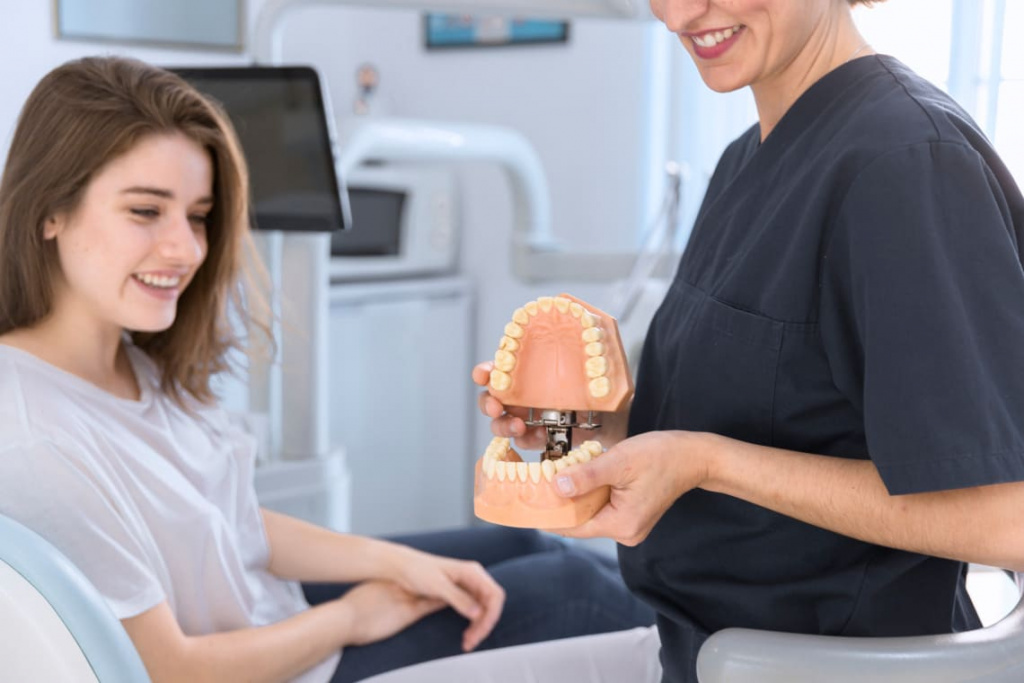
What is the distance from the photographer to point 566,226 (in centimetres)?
290

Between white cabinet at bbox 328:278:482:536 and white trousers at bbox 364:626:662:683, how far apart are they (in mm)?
1624

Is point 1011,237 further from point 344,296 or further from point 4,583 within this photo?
point 344,296

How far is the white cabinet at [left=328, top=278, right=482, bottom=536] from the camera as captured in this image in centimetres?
277

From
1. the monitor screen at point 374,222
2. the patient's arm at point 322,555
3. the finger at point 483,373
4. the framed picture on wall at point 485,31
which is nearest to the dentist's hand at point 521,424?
the finger at point 483,373

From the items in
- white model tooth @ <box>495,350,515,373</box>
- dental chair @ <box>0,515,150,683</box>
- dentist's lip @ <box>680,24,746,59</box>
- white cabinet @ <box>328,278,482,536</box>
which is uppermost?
dentist's lip @ <box>680,24,746,59</box>

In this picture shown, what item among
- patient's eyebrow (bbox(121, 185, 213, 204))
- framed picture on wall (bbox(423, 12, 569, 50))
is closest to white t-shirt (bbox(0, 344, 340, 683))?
patient's eyebrow (bbox(121, 185, 213, 204))

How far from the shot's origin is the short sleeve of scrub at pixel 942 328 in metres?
0.73

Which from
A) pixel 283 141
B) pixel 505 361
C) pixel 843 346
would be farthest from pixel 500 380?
pixel 283 141

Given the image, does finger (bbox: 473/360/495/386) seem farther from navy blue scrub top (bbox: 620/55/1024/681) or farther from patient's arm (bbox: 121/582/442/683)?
patient's arm (bbox: 121/582/442/683)

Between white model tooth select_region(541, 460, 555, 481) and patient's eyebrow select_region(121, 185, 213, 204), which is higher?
patient's eyebrow select_region(121, 185, 213, 204)

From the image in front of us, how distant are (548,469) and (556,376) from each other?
104 mm

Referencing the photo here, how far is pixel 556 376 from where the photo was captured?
35.8 inches

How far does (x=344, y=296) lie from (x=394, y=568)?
52.1 inches

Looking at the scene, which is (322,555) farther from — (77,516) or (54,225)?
(54,225)
